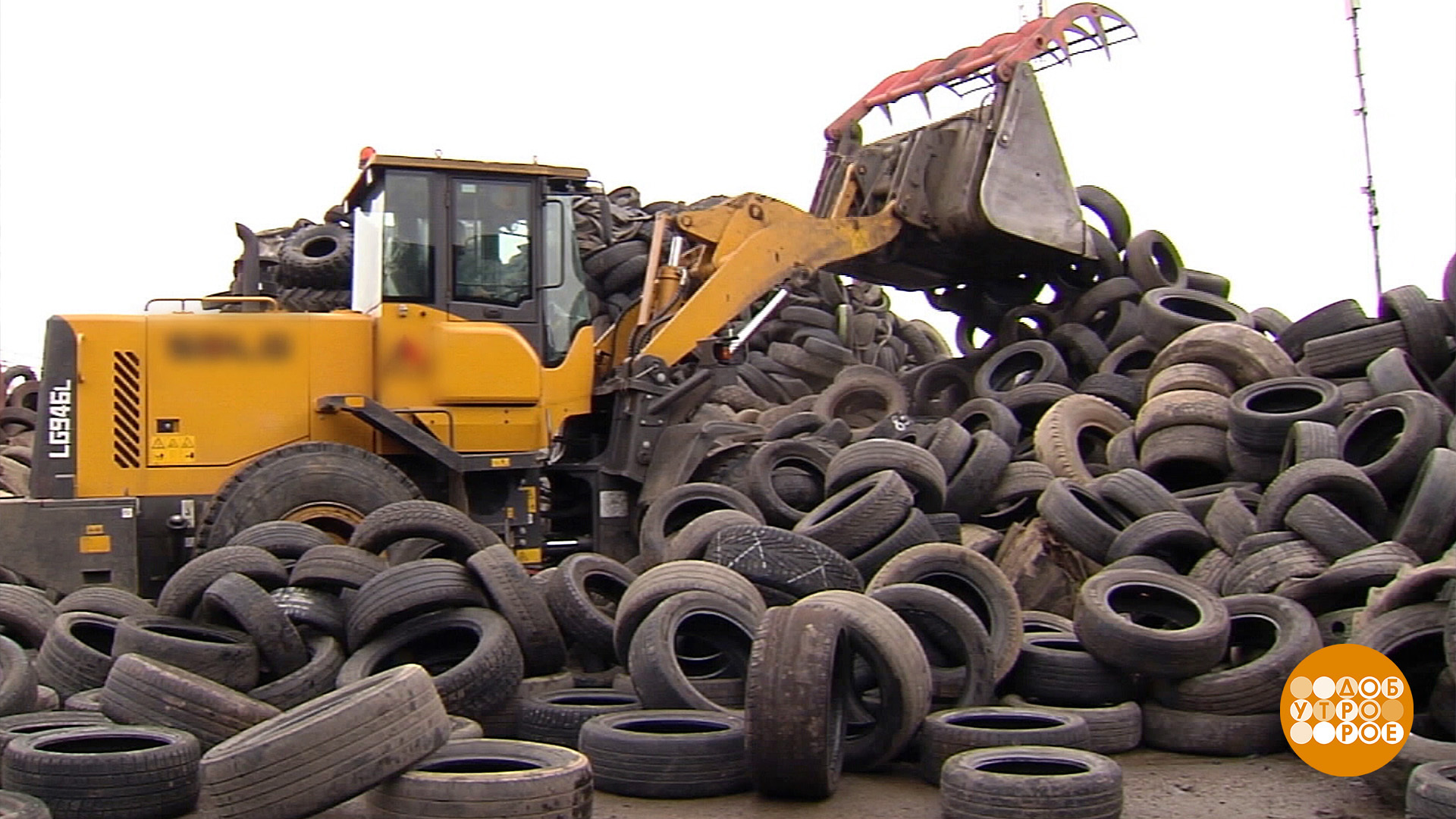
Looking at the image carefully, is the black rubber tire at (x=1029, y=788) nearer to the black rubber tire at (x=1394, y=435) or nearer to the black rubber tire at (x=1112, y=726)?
the black rubber tire at (x=1112, y=726)

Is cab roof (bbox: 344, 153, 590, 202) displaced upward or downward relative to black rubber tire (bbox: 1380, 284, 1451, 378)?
upward

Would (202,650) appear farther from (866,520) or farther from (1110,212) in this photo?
(1110,212)

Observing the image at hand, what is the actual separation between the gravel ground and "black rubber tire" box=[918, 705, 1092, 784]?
155 millimetres

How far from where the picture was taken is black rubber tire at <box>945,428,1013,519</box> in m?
9.84

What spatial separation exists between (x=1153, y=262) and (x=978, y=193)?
2148 mm

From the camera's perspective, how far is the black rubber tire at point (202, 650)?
636 centimetres

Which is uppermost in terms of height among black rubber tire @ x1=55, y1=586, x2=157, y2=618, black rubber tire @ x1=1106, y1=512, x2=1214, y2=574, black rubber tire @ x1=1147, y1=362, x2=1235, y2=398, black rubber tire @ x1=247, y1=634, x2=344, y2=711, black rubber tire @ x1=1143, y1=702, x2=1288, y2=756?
black rubber tire @ x1=1147, y1=362, x2=1235, y2=398

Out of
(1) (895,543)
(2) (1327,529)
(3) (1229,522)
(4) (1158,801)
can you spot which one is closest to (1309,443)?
(3) (1229,522)

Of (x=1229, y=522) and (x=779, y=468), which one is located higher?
(x=779, y=468)

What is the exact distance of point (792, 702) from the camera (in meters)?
5.22

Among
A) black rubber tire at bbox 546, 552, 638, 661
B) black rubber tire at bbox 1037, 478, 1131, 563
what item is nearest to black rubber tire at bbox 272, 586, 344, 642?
black rubber tire at bbox 546, 552, 638, 661

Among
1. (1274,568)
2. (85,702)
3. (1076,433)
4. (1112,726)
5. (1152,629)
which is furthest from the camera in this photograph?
(1076,433)

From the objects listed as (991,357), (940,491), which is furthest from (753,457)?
(991,357)

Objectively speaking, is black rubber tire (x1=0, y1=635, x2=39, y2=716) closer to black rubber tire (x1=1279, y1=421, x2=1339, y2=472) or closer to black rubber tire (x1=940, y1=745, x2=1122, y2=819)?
black rubber tire (x1=940, y1=745, x2=1122, y2=819)
